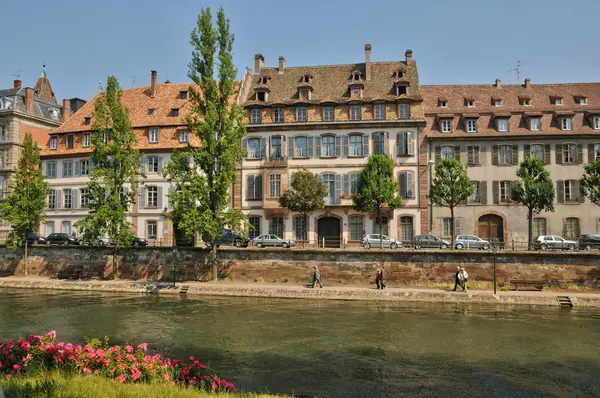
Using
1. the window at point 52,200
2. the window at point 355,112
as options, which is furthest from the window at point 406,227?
the window at point 52,200

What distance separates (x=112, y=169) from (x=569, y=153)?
34830 mm

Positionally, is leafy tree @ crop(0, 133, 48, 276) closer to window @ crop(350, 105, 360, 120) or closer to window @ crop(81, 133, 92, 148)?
window @ crop(81, 133, 92, 148)

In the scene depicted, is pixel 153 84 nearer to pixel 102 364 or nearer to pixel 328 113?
pixel 328 113

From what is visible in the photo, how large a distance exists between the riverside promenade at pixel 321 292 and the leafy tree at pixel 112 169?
2.96 metres

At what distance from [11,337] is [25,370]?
9.99 m

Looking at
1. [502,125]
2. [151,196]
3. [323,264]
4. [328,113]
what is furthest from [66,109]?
[502,125]

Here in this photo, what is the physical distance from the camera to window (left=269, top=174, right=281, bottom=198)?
133ft

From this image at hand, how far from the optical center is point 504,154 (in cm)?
4197

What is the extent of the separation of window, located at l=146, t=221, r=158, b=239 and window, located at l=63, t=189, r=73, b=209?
Answer: 7.70 meters

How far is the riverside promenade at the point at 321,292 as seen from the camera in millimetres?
28016

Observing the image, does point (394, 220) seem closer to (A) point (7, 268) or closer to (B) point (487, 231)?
(B) point (487, 231)

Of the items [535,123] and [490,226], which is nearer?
[490,226]

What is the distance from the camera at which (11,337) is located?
19.0 m

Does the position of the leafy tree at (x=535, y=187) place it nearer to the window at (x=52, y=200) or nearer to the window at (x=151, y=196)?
the window at (x=151, y=196)
